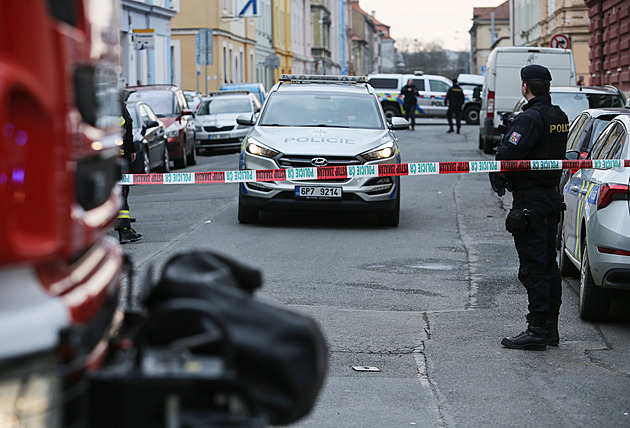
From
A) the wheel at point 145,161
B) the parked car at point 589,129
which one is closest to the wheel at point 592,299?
the parked car at point 589,129

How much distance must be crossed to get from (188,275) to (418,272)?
23.7 ft

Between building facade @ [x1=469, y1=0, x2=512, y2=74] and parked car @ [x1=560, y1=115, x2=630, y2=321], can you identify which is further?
building facade @ [x1=469, y1=0, x2=512, y2=74]

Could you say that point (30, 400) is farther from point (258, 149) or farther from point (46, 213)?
point (258, 149)

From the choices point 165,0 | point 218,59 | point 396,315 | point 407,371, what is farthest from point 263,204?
point 218,59

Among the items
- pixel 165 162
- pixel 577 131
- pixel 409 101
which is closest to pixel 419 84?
pixel 409 101

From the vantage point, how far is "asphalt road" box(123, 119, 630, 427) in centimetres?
566

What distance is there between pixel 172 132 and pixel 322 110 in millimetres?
9104

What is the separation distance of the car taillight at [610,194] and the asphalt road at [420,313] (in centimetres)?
93

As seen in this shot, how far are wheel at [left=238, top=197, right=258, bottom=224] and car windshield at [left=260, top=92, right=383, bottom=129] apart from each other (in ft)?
4.14

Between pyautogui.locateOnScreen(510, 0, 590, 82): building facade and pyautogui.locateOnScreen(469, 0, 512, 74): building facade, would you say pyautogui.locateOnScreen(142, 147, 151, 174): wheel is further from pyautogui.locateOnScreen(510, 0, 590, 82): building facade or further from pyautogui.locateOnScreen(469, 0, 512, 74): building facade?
pyautogui.locateOnScreen(469, 0, 512, 74): building facade

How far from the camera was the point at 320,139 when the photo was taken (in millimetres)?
12758

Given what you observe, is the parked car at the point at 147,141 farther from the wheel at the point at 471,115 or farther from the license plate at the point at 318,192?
the wheel at the point at 471,115

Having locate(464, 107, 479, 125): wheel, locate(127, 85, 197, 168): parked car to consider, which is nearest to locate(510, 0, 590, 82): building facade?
locate(464, 107, 479, 125): wheel

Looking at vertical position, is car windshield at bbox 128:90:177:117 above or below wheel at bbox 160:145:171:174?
above
